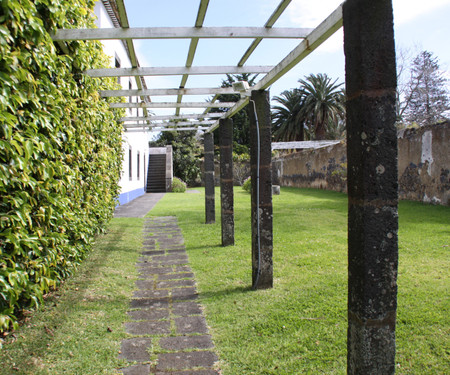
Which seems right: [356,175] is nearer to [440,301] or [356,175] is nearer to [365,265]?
[365,265]

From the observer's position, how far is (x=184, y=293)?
4090 millimetres

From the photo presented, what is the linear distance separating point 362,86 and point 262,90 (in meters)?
2.36

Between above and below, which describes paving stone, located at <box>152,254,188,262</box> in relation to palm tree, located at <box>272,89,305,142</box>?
below

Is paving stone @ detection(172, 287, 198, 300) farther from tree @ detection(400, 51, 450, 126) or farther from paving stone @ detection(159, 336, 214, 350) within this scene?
tree @ detection(400, 51, 450, 126)

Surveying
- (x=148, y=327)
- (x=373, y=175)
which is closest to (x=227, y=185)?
(x=148, y=327)

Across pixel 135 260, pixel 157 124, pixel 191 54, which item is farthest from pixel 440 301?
pixel 157 124

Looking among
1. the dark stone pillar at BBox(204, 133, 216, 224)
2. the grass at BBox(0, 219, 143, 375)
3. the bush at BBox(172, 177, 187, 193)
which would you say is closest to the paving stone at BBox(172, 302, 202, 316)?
the grass at BBox(0, 219, 143, 375)

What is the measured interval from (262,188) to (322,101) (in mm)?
28566

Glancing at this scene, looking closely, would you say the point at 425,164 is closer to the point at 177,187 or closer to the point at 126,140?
the point at 126,140

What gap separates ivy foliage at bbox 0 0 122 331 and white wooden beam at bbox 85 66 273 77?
0.97 feet

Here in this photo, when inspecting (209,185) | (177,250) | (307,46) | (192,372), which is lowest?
(192,372)

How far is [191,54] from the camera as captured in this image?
12.1 feet

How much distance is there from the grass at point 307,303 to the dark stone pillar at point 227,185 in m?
0.27

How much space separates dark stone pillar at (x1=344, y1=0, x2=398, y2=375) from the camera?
1.81 metres
